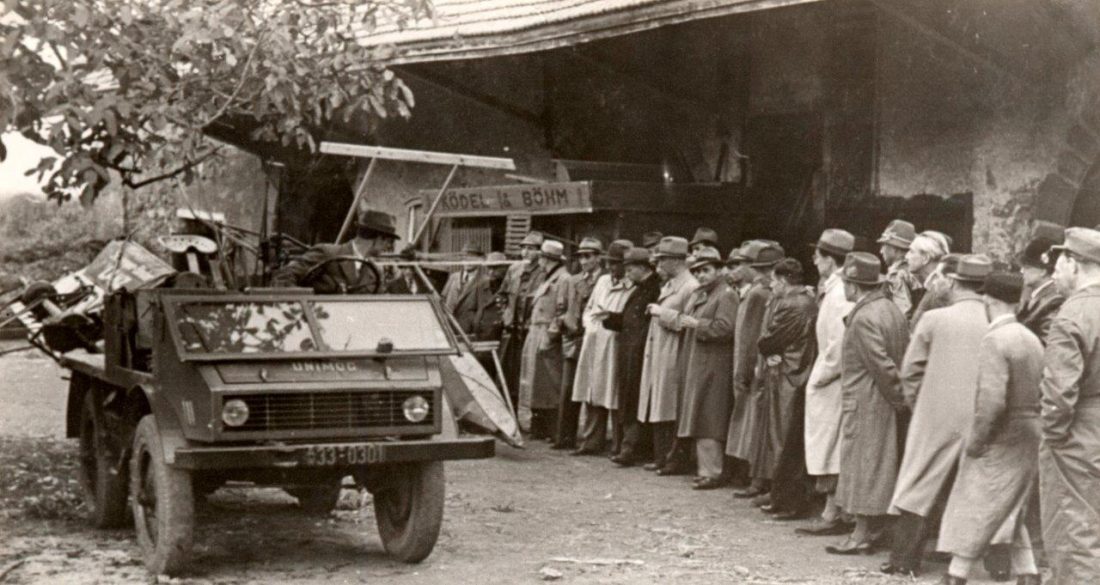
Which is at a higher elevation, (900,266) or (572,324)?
(900,266)

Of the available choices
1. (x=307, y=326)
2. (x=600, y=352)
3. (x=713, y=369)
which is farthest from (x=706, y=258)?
(x=307, y=326)

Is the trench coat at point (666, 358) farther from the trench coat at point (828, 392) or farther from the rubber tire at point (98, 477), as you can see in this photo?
the rubber tire at point (98, 477)

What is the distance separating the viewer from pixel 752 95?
1366cm

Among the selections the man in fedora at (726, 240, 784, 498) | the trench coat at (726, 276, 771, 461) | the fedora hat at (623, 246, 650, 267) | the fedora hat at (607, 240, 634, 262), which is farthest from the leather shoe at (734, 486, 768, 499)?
the fedora hat at (607, 240, 634, 262)

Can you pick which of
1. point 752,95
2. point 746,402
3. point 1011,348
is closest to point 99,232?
point 752,95

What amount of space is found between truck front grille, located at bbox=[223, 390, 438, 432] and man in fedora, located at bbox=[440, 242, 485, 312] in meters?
6.24

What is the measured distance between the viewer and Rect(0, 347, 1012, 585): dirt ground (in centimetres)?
757

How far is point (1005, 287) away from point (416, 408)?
3.22 meters

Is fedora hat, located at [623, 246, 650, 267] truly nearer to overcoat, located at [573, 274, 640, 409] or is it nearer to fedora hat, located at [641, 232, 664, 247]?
overcoat, located at [573, 274, 640, 409]

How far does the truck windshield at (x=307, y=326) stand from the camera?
24.8 feet

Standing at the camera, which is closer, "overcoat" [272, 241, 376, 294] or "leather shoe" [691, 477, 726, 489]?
"overcoat" [272, 241, 376, 294]

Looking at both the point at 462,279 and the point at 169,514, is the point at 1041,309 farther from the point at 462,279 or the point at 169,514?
the point at 462,279

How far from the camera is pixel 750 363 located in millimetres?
10031

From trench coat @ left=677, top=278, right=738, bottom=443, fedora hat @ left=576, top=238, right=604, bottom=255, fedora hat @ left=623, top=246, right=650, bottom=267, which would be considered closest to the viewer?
trench coat @ left=677, top=278, right=738, bottom=443
